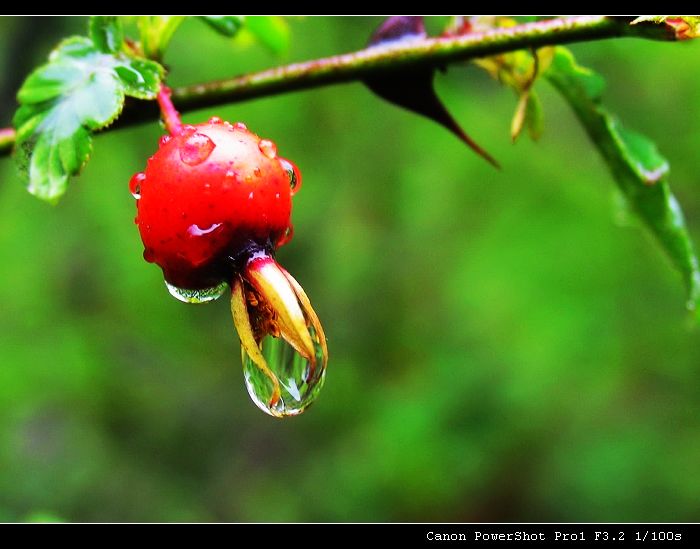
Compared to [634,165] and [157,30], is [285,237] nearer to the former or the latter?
[157,30]

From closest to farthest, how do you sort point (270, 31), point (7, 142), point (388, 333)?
1. point (7, 142)
2. point (270, 31)
3. point (388, 333)

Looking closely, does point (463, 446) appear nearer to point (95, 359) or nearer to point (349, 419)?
point (349, 419)

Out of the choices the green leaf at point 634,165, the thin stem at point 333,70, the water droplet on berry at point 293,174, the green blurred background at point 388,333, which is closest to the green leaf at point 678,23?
the thin stem at point 333,70

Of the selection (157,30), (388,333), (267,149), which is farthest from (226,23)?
(388,333)

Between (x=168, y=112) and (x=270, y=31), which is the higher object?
(x=168, y=112)

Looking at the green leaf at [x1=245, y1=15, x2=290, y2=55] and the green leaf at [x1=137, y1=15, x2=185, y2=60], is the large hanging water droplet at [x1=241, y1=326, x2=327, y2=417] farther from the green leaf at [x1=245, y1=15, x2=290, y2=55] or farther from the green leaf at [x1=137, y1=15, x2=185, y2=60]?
the green leaf at [x1=245, y1=15, x2=290, y2=55]

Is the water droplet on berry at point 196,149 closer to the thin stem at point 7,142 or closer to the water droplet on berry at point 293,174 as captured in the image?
the water droplet on berry at point 293,174

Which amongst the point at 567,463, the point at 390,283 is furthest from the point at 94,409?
the point at 567,463
